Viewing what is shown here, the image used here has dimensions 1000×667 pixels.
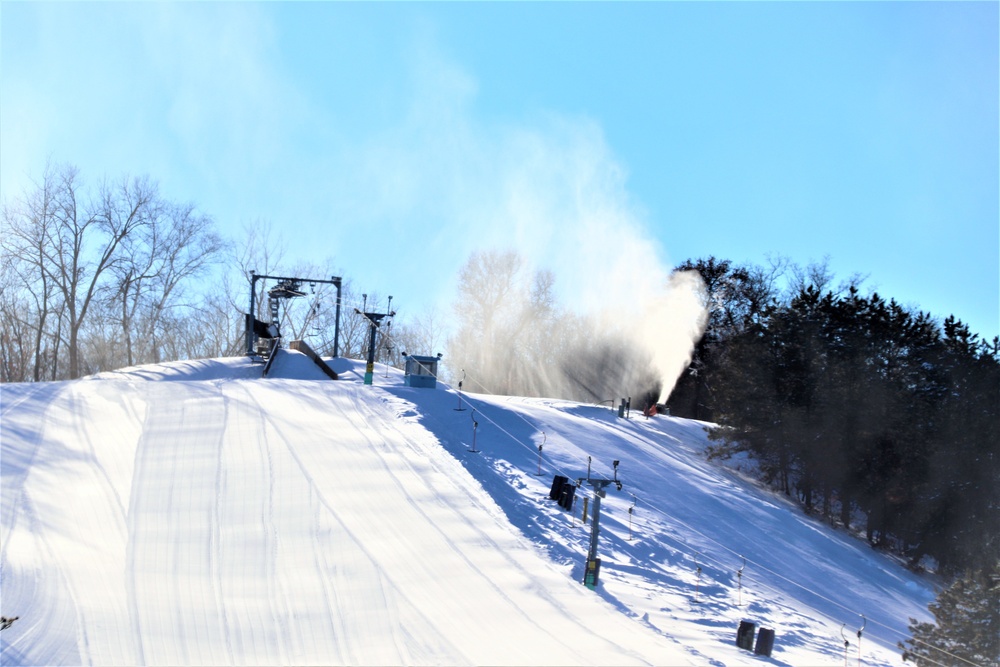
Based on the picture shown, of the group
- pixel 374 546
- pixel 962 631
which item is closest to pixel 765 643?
pixel 962 631

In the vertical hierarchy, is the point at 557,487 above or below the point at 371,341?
below

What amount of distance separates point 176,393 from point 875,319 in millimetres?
23973

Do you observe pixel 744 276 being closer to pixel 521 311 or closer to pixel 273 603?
pixel 521 311

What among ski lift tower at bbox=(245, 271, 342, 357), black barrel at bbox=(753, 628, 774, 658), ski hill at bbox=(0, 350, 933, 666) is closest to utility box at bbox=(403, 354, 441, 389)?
ski hill at bbox=(0, 350, 933, 666)

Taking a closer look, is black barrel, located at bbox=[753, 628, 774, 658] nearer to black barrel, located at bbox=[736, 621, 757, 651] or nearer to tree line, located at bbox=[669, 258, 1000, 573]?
black barrel, located at bbox=[736, 621, 757, 651]

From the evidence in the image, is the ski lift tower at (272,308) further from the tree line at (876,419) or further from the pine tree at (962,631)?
the pine tree at (962,631)

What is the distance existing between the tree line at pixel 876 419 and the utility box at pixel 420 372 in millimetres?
10813

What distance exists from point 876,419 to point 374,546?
19441mm

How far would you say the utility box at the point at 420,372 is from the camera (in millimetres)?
24312

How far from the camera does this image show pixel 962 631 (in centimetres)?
1149

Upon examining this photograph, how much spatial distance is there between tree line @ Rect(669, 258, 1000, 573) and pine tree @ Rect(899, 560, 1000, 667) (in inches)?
485

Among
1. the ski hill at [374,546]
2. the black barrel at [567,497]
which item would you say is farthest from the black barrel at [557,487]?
the ski hill at [374,546]

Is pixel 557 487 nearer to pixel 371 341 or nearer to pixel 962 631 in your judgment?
pixel 962 631

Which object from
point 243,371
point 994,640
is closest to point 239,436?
point 243,371
